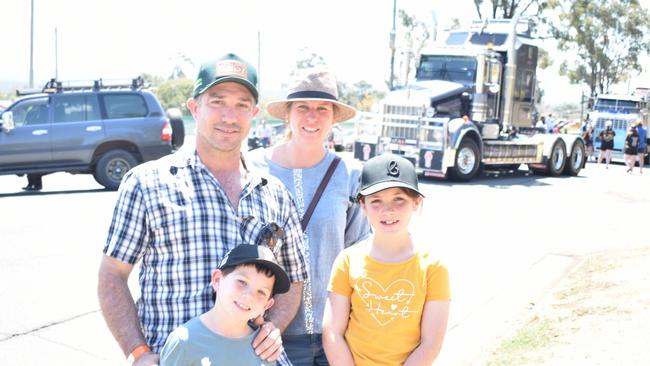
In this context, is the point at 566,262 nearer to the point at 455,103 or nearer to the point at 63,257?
the point at 63,257

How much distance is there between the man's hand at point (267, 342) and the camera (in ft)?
7.25

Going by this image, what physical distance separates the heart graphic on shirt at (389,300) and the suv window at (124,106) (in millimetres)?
12717

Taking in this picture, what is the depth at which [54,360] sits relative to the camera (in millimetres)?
4711

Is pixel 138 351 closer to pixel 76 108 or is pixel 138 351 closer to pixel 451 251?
pixel 451 251

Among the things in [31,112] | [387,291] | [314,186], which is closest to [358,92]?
[31,112]

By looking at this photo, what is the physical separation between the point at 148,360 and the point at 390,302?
0.91m

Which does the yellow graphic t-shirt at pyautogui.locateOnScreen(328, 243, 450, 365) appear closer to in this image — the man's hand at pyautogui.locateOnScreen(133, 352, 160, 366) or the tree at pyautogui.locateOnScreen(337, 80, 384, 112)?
the man's hand at pyautogui.locateOnScreen(133, 352, 160, 366)

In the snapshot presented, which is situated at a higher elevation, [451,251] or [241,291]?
[241,291]

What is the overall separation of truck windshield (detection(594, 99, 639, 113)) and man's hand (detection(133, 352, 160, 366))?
105 feet

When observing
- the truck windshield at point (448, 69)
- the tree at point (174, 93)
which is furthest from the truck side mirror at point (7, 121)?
the tree at point (174, 93)

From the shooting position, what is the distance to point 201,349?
2100 millimetres

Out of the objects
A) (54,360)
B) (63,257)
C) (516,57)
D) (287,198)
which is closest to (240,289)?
(287,198)

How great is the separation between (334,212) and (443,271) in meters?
0.54

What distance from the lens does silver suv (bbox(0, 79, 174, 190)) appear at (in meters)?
13.7
